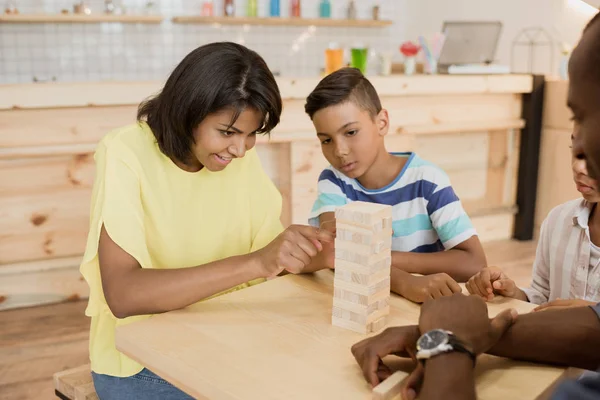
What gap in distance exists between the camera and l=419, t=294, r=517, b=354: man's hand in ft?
2.86

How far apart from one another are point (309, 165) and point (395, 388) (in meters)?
2.47

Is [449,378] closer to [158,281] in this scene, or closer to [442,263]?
[158,281]

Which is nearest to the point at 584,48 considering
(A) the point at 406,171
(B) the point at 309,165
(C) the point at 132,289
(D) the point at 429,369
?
(D) the point at 429,369

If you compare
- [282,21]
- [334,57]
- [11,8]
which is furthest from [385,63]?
[11,8]

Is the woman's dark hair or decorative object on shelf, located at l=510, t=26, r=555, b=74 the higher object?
decorative object on shelf, located at l=510, t=26, r=555, b=74

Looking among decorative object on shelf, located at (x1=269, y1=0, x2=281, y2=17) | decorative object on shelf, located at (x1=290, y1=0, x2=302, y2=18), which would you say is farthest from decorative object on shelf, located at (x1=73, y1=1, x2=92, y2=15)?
decorative object on shelf, located at (x1=290, y1=0, x2=302, y2=18)

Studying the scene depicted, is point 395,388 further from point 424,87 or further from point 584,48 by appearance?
point 424,87

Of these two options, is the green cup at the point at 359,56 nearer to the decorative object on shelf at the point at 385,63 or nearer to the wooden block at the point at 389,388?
the decorative object on shelf at the point at 385,63

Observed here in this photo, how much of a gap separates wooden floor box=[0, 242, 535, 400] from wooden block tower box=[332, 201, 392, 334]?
157 cm

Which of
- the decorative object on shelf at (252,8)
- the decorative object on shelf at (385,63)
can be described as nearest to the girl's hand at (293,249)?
the decorative object on shelf at (385,63)

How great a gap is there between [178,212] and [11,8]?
169 inches

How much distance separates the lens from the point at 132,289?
1.17 metres

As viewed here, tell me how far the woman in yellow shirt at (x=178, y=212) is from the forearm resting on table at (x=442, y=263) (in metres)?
0.25

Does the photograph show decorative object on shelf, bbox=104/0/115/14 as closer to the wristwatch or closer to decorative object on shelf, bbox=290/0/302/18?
decorative object on shelf, bbox=290/0/302/18
